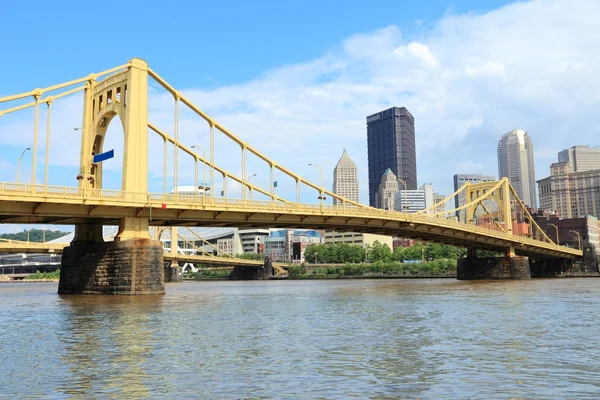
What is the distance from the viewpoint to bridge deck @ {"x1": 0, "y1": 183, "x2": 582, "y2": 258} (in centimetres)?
4184

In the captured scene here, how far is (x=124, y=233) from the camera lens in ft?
152

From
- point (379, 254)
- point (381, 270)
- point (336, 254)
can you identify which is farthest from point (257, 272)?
point (379, 254)

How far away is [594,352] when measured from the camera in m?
16.1

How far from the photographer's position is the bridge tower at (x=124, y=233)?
1786 inches

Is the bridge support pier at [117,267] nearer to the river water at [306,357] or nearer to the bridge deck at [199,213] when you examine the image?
the bridge deck at [199,213]

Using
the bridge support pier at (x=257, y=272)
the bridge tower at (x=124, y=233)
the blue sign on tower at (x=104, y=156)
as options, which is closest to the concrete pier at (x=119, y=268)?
the bridge tower at (x=124, y=233)

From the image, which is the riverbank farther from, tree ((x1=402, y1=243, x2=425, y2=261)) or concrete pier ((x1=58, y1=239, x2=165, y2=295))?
concrete pier ((x1=58, y1=239, x2=165, y2=295))

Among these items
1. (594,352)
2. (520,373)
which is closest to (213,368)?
(520,373)

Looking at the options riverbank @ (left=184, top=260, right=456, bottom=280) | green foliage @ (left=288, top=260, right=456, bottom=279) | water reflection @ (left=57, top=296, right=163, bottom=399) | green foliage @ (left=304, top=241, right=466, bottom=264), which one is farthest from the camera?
green foliage @ (left=304, top=241, right=466, bottom=264)

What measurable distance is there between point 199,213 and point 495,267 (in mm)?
57864

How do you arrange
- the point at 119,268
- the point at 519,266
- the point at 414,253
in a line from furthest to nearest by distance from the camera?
the point at 414,253, the point at 519,266, the point at 119,268

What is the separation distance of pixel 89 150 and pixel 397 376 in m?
45.3

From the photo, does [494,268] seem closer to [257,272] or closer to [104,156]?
[104,156]

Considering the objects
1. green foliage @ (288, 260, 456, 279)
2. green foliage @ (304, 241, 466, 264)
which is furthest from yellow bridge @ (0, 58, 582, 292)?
green foliage @ (304, 241, 466, 264)
